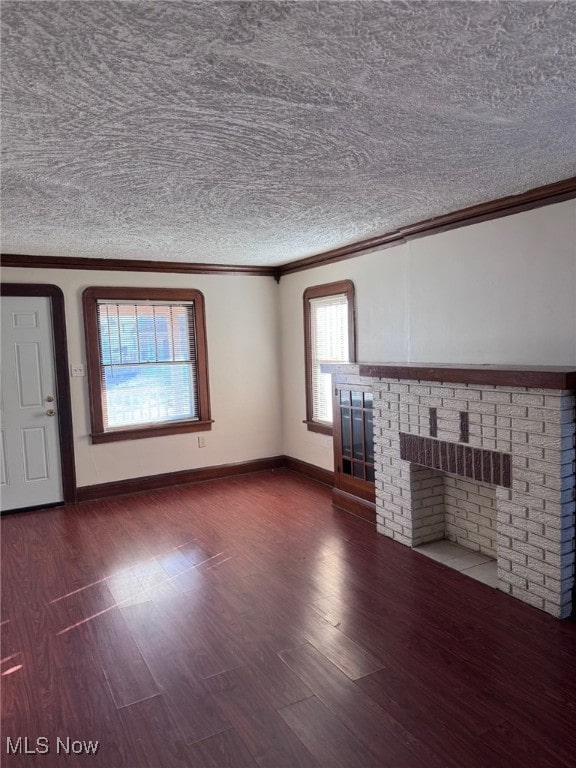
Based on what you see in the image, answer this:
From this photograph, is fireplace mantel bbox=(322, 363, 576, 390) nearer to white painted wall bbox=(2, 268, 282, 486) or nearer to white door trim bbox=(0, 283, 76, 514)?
white painted wall bbox=(2, 268, 282, 486)

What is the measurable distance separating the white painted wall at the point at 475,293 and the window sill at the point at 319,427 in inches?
36.8

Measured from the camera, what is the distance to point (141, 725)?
7.32ft

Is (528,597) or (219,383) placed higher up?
(219,383)

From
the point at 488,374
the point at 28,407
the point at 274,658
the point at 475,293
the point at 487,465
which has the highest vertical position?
the point at 475,293

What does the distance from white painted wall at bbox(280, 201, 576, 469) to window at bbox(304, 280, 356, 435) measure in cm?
12

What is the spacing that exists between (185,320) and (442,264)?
2860 millimetres

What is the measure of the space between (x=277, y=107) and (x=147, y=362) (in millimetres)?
3963

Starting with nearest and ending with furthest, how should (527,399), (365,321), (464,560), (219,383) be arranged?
(527,399) → (464,560) → (365,321) → (219,383)

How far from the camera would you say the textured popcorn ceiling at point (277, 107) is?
1.42 m

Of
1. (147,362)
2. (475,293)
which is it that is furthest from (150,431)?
(475,293)

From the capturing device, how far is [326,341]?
18.3 feet

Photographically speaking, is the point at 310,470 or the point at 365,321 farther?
the point at 310,470

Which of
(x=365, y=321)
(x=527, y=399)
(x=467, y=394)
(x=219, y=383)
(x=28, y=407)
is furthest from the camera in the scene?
(x=219, y=383)

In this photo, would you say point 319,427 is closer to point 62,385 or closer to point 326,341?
point 326,341
